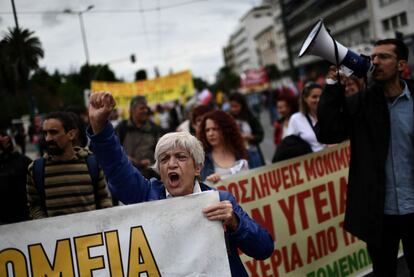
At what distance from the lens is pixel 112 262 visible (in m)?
2.12

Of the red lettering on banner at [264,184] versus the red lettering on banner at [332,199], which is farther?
the red lettering on banner at [332,199]

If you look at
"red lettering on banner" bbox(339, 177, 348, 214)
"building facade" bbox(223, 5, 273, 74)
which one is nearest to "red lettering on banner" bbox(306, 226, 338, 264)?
"red lettering on banner" bbox(339, 177, 348, 214)

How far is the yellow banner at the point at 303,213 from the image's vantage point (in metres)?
3.68

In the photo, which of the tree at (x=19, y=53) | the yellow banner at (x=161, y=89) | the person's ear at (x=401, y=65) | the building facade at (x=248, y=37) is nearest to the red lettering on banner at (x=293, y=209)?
the person's ear at (x=401, y=65)

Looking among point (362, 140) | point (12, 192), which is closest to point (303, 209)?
point (362, 140)

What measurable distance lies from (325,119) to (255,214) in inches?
45.1

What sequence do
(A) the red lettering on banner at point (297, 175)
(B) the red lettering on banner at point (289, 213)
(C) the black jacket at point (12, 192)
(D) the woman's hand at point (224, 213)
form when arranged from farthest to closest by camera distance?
1. (A) the red lettering on banner at point (297, 175)
2. (B) the red lettering on banner at point (289, 213)
3. (C) the black jacket at point (12, 192)
4. (D) the woman's hand at point (224, 213)

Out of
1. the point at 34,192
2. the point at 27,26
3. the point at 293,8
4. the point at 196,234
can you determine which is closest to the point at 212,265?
the point at 196,234

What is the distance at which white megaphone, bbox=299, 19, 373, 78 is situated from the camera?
2670mm

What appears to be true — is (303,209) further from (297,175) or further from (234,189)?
(234,189)

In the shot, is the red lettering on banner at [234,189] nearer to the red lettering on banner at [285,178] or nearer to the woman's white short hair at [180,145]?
the red lettering on banner at [285,178]

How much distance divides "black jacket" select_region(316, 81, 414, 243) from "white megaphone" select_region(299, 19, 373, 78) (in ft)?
0.53

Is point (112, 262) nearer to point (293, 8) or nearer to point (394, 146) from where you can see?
point (394, 146)

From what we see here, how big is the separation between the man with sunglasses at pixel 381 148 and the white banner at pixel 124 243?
3.64 ft
